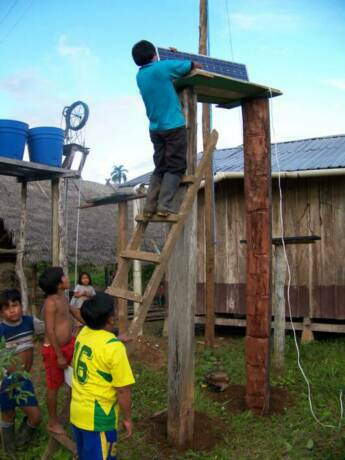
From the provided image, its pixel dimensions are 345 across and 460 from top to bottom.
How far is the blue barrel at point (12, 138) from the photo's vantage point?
6.38 metres

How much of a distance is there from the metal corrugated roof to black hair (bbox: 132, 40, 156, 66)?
14.4 feet

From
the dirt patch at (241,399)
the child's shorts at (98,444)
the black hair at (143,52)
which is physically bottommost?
the dirt patch at (241,399)

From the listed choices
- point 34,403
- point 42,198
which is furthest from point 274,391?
point 42,198

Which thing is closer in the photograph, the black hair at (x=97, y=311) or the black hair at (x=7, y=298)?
the black hair at (x=97, y=311)

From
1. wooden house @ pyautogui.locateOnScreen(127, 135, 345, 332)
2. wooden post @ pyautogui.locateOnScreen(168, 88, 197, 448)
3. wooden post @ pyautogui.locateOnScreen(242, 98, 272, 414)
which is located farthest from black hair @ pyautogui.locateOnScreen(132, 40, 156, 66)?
wooden house @ pyautogui.locateOnScreen(127, 135, 345, 332)

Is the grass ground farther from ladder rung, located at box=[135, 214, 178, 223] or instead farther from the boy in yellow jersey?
ladder rung, located at box=[135, 214, 178, 223]

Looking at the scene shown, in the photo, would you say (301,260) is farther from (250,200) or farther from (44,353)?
(44,353)

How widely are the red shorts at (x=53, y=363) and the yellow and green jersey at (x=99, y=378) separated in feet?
3.28

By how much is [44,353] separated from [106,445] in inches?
51.0

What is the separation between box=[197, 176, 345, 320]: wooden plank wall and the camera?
8.02 m

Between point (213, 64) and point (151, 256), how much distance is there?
1969mm

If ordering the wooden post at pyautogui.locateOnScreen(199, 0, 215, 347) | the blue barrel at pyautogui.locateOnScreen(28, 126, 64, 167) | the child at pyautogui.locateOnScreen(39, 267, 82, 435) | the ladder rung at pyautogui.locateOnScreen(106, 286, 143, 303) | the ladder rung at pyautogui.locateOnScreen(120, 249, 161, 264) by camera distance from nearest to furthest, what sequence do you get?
the ladder rung at pyautogui.locateOnScreen(106, 286, 143, 303), the ladder rung at pyautogui.locateOnScreen(120, 249, 161, 264), the child at pyautogui.locateOnScreen(39, 267, 82, 435), the blue barrel at pyautogui.locateOnScreen(28, 126, 64, 167), the wooden post at pyautogui.locateOnScreen(199, 0, 215, 347)

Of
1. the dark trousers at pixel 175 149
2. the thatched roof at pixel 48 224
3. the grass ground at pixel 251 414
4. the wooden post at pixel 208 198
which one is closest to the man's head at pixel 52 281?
the dark trousers at pixel 175 149

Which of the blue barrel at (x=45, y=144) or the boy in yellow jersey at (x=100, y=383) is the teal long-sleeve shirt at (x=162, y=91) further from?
the blue barrel at (x=45, y=144)
